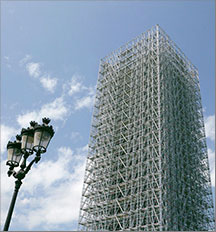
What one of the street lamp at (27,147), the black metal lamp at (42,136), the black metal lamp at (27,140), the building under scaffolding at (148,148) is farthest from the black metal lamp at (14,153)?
the building under scaffolding at (148,148)

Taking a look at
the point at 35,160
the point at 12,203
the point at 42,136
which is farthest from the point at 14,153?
the point at 12,203

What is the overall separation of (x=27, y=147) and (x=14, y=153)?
48 centimetres

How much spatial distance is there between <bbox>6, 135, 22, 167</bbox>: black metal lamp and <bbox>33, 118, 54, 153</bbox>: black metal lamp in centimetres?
76

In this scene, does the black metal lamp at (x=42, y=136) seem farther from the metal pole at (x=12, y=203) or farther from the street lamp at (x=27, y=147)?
the metal pole at (x=12, y=203)

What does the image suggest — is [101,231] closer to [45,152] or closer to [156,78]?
[156,78]

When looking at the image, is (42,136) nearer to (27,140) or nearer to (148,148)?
(27,140)

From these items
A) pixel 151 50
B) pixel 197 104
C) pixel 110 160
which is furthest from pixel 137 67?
pixel 110 160

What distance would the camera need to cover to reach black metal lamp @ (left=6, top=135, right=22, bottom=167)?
6.80 m

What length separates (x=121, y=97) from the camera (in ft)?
113

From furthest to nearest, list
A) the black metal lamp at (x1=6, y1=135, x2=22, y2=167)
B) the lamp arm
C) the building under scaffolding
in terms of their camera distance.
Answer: the building under scaffolding < the black metal lamp at (x1=6, y1=135, x2=22, y2=167) < the lamp arm

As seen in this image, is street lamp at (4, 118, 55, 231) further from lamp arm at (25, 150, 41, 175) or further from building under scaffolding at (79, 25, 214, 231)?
building under scaffolding at (79, 25, 214, 231)

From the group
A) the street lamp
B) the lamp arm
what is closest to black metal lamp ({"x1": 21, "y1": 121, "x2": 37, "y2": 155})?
the street lamp

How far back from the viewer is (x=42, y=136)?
20.9 feet

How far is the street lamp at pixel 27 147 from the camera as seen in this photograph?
6309 millimetres
